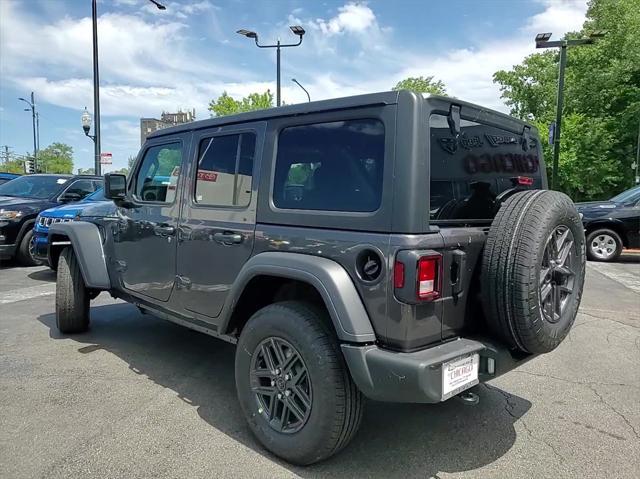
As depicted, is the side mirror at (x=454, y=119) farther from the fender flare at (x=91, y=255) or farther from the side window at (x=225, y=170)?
the fender flare at (x=91, y=255)

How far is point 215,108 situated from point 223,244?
30.1m

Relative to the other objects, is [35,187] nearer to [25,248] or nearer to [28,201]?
[28,201]

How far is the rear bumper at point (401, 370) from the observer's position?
2.30 m

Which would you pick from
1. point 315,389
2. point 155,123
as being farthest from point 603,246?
point 155,123

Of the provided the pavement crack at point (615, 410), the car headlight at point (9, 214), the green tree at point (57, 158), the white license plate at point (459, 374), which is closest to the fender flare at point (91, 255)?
the white license plate at point (459, 374)

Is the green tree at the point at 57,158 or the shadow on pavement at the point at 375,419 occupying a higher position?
the green tree at the point at 57,158

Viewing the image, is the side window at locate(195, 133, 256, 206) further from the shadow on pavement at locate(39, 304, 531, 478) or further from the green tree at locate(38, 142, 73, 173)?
the green tree at locate(38, 142, 73, 173)

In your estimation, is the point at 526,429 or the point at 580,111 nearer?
the point at 526,429

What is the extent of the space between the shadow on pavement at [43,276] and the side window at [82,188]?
181 centimetres

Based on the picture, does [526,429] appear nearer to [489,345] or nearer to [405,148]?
[489,345]

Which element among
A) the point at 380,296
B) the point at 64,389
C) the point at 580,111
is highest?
the point at 580,111

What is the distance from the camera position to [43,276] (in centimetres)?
850

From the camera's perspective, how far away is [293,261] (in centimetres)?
268

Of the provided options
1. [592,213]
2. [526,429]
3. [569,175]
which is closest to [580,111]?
[569,175]
